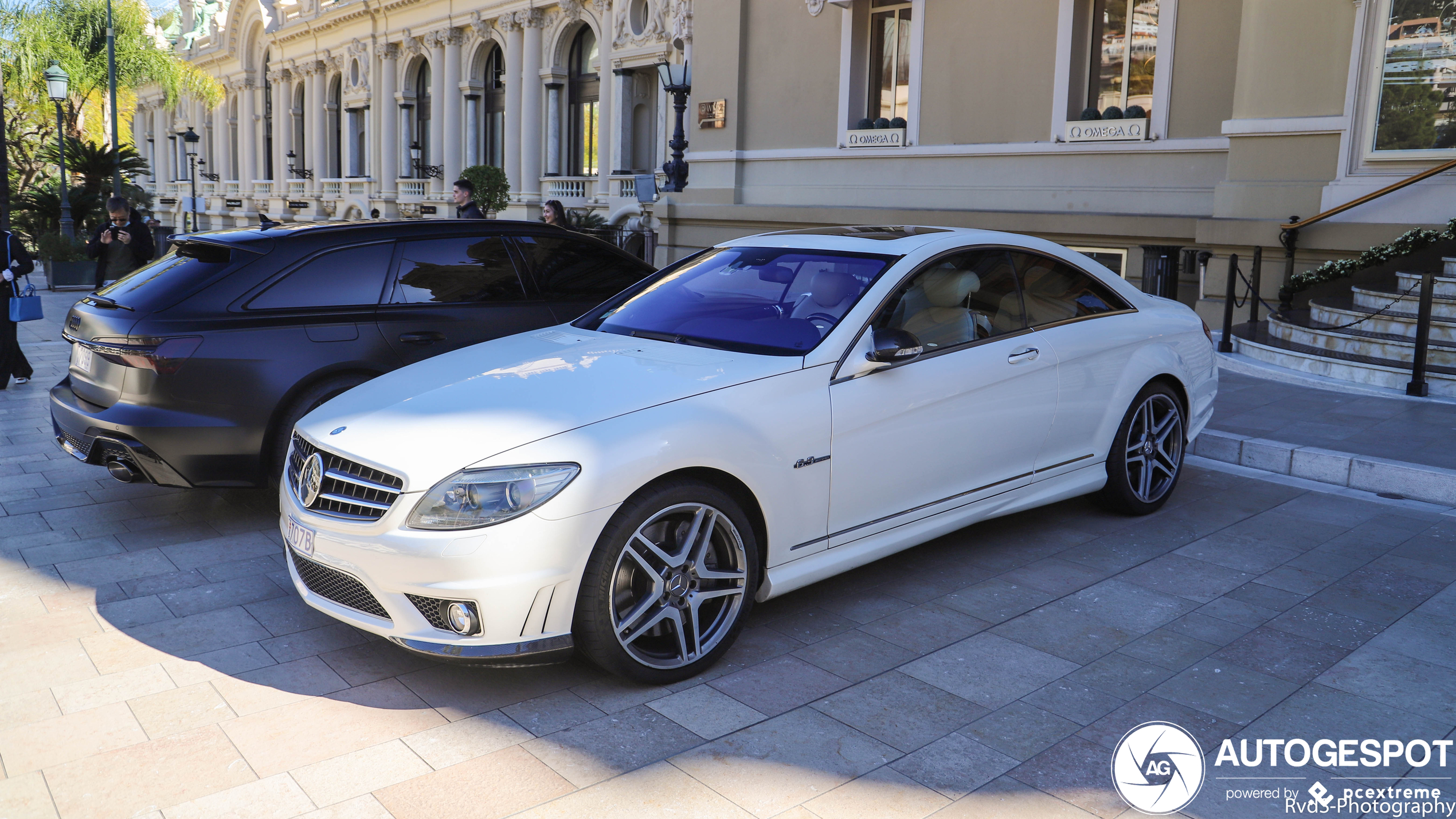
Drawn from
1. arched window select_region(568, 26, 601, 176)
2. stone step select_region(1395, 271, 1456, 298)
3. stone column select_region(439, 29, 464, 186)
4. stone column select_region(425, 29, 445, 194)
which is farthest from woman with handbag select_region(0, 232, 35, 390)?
stone column select_region(425, 29, 445, 194)

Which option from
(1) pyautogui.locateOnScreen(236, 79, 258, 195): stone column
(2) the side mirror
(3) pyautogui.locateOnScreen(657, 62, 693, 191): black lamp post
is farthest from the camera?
(1) pyautogui.locateOnScreen(236, 79, 258, 195): stone column

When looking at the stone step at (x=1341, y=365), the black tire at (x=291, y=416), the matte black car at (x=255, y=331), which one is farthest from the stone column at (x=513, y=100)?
the black tire at (x=291, y=416)

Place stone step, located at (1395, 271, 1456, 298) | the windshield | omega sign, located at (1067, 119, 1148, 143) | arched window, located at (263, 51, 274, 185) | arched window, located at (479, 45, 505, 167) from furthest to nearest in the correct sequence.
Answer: arched window, located at (263, 51, 274, 185), arched window, located at (479, 45, 505, 167), omega sign, located at (1067, 119, 1148, 143), stone step, located at (1395, 271, 1456, 298), the windshield

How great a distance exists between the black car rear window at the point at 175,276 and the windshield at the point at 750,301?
2.05 metres

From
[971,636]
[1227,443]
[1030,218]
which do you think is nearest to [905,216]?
[1030,218]

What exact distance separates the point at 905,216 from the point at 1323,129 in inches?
226

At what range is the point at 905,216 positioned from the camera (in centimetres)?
1589

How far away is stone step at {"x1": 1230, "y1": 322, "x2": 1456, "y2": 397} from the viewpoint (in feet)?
29.9

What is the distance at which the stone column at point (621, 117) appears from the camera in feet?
81.6

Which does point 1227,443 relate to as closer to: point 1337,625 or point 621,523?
point 1337,625

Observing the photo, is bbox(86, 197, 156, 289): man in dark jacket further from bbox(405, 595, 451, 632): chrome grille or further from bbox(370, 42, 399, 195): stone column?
bbox(370, 42, 399, 195): stone column

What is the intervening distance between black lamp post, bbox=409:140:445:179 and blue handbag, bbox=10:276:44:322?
22.8 meters

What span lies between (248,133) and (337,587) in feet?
157

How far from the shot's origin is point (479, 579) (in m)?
3.60
